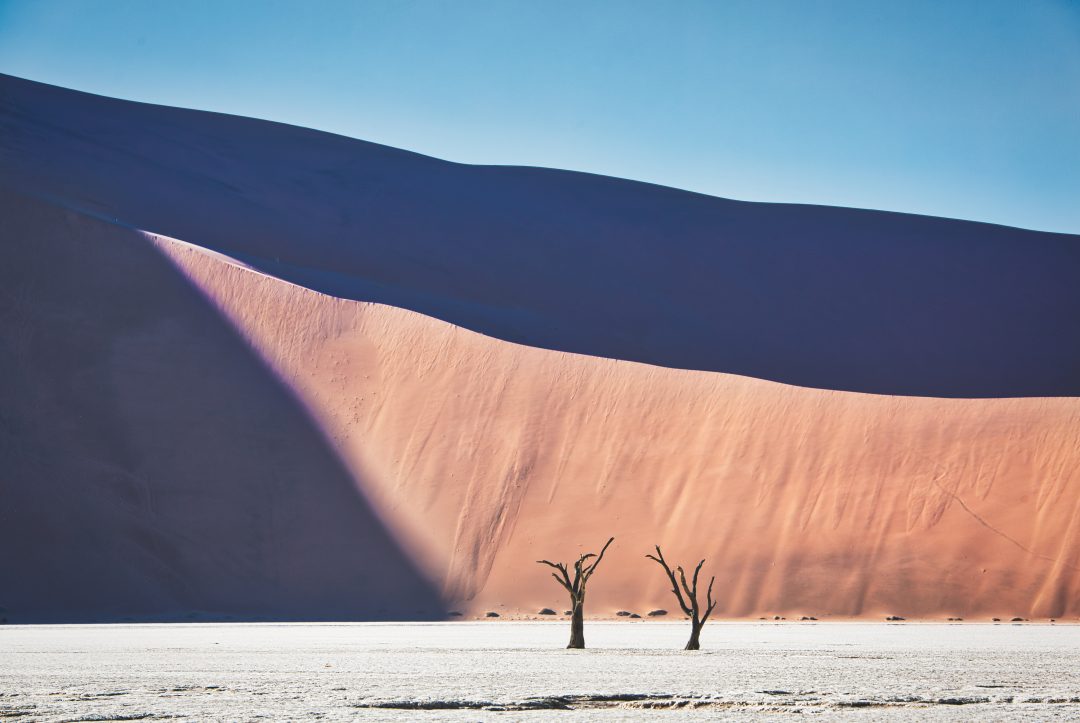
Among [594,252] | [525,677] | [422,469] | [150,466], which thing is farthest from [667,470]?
[525,677]

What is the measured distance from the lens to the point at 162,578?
2916 cm

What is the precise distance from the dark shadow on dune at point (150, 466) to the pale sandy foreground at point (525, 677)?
902 centimetres

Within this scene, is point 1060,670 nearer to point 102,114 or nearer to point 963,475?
→ point 963,475

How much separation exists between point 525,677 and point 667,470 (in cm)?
2157

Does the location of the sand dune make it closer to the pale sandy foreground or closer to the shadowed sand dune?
the shadowed sand dune

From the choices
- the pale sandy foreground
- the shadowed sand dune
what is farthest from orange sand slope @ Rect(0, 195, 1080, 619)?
the pale sandy foreground

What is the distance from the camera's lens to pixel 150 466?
31.6 metres

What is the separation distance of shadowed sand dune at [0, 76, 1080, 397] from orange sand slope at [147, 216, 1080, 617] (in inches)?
124

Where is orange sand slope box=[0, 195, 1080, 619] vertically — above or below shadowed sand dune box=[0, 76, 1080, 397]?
below

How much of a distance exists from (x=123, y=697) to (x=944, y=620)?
22.3 metres

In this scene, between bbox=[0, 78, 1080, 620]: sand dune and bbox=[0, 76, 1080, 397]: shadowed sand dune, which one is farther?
bbox=[0, 76, 1080, 397]: shadowed sand dune

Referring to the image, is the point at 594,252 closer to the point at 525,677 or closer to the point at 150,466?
the point at 150,466

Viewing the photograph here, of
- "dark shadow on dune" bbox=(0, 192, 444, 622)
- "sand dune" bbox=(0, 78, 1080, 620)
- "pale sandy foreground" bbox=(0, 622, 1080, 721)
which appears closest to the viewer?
"pale sandy foreground" bbox=(0, 622, 1080, 721)

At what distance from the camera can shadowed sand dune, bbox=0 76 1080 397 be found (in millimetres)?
43250
